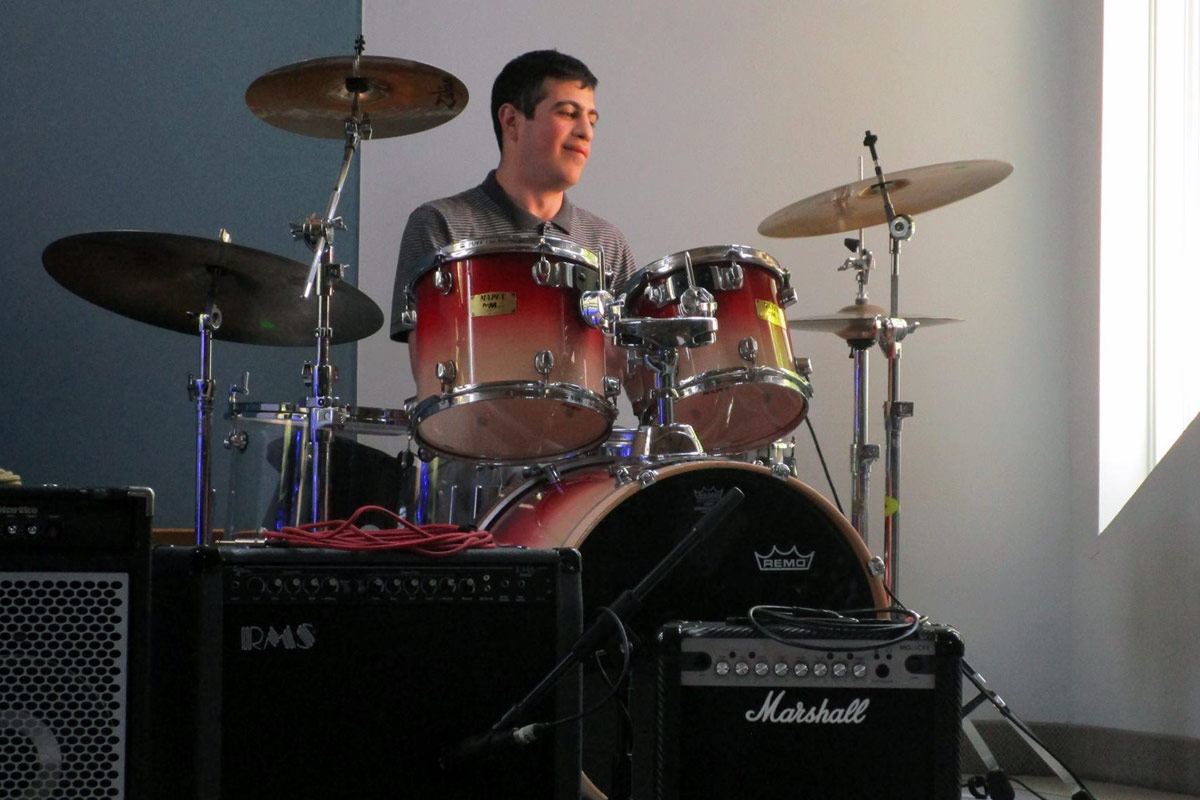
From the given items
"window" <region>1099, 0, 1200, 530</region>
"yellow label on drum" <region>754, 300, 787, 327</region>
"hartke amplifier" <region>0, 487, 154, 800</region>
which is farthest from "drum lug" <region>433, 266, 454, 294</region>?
"window" <region>1099, 0, 1200, 530</region>

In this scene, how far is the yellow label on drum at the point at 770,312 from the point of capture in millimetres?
2699

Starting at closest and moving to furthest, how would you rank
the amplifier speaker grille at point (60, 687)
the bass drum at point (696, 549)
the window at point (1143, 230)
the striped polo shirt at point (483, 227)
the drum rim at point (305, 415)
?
1. the amplifier speaker grille at point (60, 687)
2. the bass drum at point (696, 549)
3. the drum rim at point (305, 415)
4. the striped polo shirt at point (483, 227)
5. the window at point (1143, 230)

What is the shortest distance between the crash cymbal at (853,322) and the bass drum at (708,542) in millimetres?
848

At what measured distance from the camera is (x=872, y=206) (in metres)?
3.33

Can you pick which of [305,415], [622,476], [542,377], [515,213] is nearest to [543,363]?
[542,377]

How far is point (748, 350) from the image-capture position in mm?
2637

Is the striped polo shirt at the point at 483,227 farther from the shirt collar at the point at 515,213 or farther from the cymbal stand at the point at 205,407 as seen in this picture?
the cymbal stand at the point at 205,407

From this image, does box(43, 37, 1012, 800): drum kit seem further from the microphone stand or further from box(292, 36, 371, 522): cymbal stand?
the microphone stand

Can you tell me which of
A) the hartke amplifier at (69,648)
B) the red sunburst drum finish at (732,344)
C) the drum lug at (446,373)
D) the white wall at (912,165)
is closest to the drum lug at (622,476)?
the red sunburst drum finish at (732,344)

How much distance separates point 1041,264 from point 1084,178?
0.29 m

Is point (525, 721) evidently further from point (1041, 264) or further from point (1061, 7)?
point (1061, 7)

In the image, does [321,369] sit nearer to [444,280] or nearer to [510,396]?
[444,280]

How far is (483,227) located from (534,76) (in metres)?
0.45

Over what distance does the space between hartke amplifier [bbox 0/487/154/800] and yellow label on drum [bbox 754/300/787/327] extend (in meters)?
1.41
